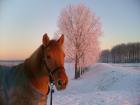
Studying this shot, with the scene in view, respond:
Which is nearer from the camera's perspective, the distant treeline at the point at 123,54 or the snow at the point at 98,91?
the distant treeline at the point at 123,54

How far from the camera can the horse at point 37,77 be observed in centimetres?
72

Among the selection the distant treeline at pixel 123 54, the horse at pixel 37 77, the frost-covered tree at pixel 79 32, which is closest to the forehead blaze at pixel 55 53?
the horse at pixel 37 77

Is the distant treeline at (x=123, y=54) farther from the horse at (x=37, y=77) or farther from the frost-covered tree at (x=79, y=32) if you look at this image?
the horse at (x=37, y=77)

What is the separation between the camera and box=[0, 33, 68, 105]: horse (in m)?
0.72

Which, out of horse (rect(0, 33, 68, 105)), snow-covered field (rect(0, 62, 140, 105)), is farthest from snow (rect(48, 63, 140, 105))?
horse (rect(0, 33, 68, 105))

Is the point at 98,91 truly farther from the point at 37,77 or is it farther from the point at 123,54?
the point at 37,77

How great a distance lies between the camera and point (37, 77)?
75 centimetres

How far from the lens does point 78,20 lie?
1311 millimetres

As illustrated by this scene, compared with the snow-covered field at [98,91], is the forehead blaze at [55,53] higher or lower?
higher

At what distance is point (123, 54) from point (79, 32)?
23 cm

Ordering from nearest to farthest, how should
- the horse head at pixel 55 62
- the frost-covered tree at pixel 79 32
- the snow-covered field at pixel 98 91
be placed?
the horse head at pixel 55 62 → the frost-covered tree at pixel 79 32 → the snow-covered field at pixel 98 91

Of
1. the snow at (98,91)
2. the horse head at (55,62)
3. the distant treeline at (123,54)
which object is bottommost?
the snow at (98,91)

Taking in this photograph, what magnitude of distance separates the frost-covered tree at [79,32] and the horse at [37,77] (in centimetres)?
39

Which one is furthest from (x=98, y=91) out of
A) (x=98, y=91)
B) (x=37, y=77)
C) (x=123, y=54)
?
(x=37, y=77)
